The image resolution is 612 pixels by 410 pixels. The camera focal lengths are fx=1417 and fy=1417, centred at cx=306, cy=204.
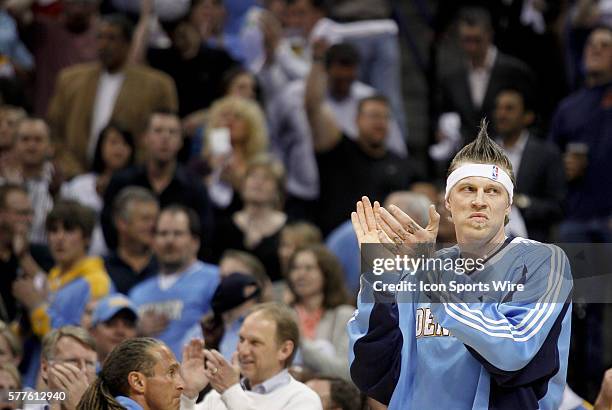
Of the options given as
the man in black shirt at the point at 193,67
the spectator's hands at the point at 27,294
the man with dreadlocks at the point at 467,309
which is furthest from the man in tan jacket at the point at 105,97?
the man with dreadlocks at the point at 467,309

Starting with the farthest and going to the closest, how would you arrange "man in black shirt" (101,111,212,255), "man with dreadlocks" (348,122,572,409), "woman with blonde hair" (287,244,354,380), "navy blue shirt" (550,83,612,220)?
1. "navy blue shirt" (550,83,612,220)
2. "man in black shirt" (101,111,212,255)
3. "woman with blonde hair" (287,244,354,380)
4. "man with dreadlocks" (348,122,572,409)

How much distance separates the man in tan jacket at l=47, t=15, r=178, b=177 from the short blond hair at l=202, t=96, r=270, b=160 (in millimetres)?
639

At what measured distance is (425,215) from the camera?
31.7 feet

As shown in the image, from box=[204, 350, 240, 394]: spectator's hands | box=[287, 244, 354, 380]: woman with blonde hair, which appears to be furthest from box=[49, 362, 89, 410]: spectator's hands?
box=[287, 244, 354, 380]: woman with blonde hair

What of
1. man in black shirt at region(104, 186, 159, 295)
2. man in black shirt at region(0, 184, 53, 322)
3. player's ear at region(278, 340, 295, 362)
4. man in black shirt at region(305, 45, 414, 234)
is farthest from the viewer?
man in black shirt at region(305, 45, 414, 234)

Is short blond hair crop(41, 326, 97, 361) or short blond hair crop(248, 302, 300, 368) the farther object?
short blond hair crop(41, 326, 97, 361)

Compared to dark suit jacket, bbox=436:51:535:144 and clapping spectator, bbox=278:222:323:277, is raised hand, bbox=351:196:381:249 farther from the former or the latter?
dark suit jacket, bbox=436:51:535:144

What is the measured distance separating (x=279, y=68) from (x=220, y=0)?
1.23 metres

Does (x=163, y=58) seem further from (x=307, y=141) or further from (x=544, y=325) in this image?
(x=544, y=325)

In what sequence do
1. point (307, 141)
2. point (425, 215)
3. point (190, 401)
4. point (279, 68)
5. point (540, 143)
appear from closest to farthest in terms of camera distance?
point (190, 401)
point (425, 215)
point (540, 143)
point (307, 141)
point (279, 68)

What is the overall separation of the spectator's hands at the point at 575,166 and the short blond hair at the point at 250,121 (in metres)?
2.43

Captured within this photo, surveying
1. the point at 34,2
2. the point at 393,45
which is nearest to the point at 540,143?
the point at 393,45

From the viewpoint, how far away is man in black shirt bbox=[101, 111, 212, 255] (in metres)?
10.8

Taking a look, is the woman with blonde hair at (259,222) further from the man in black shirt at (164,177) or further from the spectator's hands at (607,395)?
the spectator's hands at (607,395)
